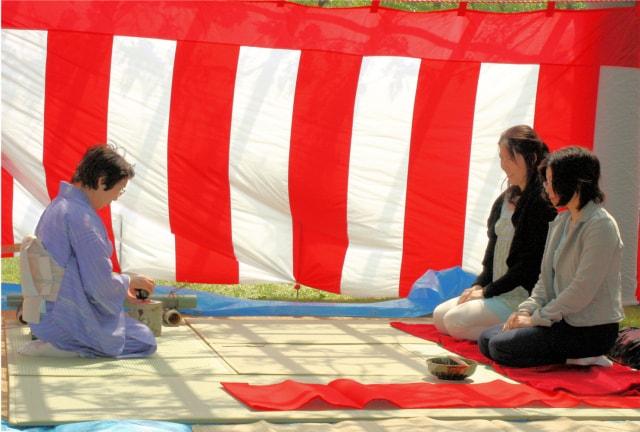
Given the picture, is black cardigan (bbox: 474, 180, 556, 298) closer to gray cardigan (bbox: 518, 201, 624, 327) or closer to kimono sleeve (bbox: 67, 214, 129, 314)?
gray cardigan (bbox: 518, 201, 624, 327)

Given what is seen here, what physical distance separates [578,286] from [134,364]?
6.13 ft

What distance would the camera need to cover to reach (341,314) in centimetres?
628

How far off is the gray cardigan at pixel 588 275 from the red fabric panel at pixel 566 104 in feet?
6.57

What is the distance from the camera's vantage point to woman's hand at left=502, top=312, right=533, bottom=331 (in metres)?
4.72

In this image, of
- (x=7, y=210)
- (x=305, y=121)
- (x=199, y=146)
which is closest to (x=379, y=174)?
(x=305, y=121)

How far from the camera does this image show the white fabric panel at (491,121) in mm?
6629

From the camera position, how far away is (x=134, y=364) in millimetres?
4609

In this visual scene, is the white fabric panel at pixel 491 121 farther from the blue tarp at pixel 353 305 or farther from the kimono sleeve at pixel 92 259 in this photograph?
the kimono sleeve at pixel 92 259

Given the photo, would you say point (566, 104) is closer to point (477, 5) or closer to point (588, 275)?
point (477, 5)

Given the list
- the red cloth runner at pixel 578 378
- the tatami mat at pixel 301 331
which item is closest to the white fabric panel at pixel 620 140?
the tatami mat at pixel 301 331

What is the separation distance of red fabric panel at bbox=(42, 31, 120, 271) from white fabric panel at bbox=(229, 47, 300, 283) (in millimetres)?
768

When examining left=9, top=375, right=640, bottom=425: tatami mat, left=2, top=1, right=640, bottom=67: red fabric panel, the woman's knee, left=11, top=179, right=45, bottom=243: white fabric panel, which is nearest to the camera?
left=9, top=375, right=640, bottom=425: tatami mat

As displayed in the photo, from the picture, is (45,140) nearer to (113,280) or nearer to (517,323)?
(113,280)

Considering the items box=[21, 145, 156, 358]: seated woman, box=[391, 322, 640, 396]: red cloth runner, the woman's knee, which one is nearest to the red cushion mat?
box=[391, 322, 640, 396]: red cloth runner
